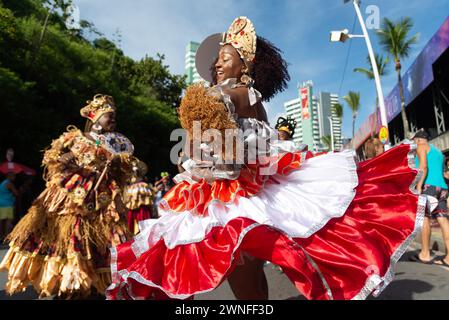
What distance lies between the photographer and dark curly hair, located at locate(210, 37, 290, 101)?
2.38 m

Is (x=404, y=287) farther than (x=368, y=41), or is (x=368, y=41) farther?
(x=368, y=41)

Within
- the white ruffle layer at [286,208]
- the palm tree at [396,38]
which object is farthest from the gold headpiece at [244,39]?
the palm tree at [396,38]

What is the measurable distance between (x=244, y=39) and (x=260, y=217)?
1.09 m

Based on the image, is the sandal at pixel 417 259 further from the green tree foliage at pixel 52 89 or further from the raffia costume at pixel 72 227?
the green tree foliage at pixel 52 89

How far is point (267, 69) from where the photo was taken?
7.84 feet

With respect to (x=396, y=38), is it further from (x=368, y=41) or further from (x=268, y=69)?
(x=268, y=69)

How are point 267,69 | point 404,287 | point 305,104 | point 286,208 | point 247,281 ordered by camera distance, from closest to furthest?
1. point 286,208
2. point 247,281
3. point 267,69
4. point 404,287
5. point 305,104

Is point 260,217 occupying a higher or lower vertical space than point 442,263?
higher

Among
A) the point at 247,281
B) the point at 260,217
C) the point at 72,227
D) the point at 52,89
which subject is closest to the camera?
the point at 260,217

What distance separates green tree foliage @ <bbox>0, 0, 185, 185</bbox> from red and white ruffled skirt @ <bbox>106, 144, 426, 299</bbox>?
40.7 ft

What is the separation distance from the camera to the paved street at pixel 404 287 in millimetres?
3457

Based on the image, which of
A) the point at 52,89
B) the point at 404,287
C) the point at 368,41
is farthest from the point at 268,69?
the point at 52,89

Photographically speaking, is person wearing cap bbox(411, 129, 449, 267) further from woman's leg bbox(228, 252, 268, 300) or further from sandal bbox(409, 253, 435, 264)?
woman's leg bbox(228, 252, 268, 300)
